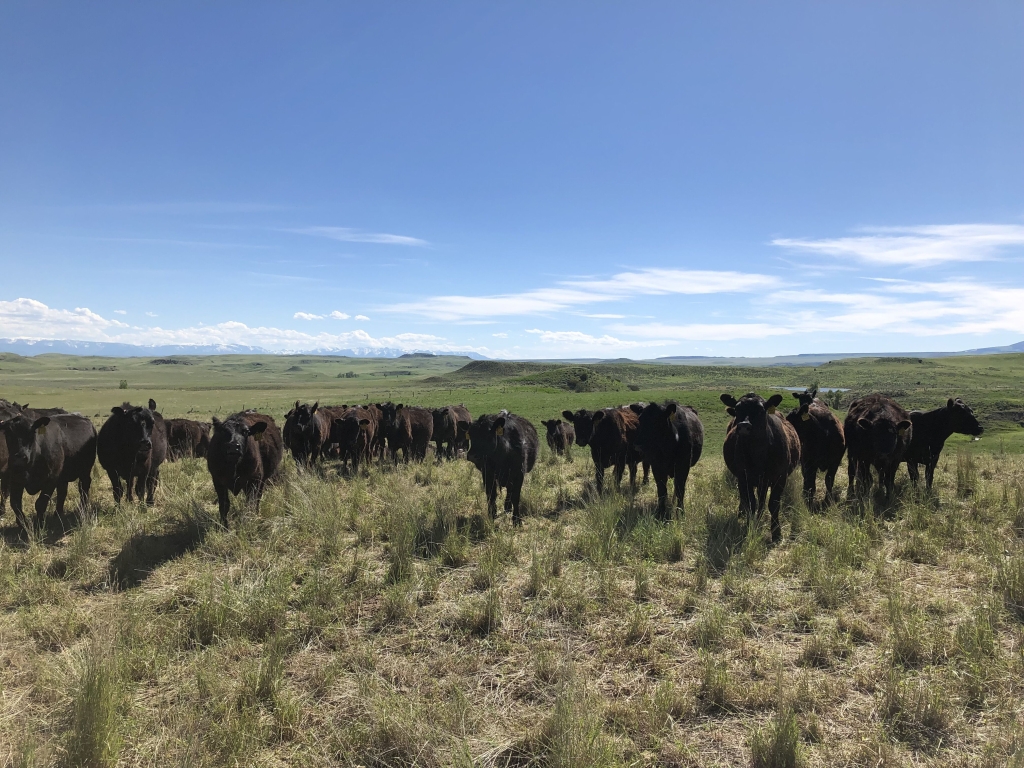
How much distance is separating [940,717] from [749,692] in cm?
122

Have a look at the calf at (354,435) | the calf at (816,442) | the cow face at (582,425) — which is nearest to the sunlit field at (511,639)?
the calf at (816,442)

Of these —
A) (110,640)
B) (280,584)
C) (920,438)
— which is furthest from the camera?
(920,438)

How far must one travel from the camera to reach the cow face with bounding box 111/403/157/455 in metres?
8.72

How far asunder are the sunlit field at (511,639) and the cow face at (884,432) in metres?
1.01

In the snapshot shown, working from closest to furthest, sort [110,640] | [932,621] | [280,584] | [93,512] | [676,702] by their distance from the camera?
[676,702]
[110,640]
[932,621]
[280,584]
[93,512]

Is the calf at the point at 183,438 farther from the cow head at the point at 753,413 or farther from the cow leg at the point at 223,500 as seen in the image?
the cow head at the point at 753,413

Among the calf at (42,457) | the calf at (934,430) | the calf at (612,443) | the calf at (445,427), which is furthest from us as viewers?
the calf at (445,427)

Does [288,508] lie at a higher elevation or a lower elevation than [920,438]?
lower

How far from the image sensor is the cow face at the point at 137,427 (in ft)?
28.6

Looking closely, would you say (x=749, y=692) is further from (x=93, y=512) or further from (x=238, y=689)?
(x=93, y=512)

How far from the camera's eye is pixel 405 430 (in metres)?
15.4

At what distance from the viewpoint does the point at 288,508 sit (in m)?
8.49

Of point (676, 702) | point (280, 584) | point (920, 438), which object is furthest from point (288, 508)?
point (920, 438)

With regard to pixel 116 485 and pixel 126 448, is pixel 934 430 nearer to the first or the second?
pixel 126 448
